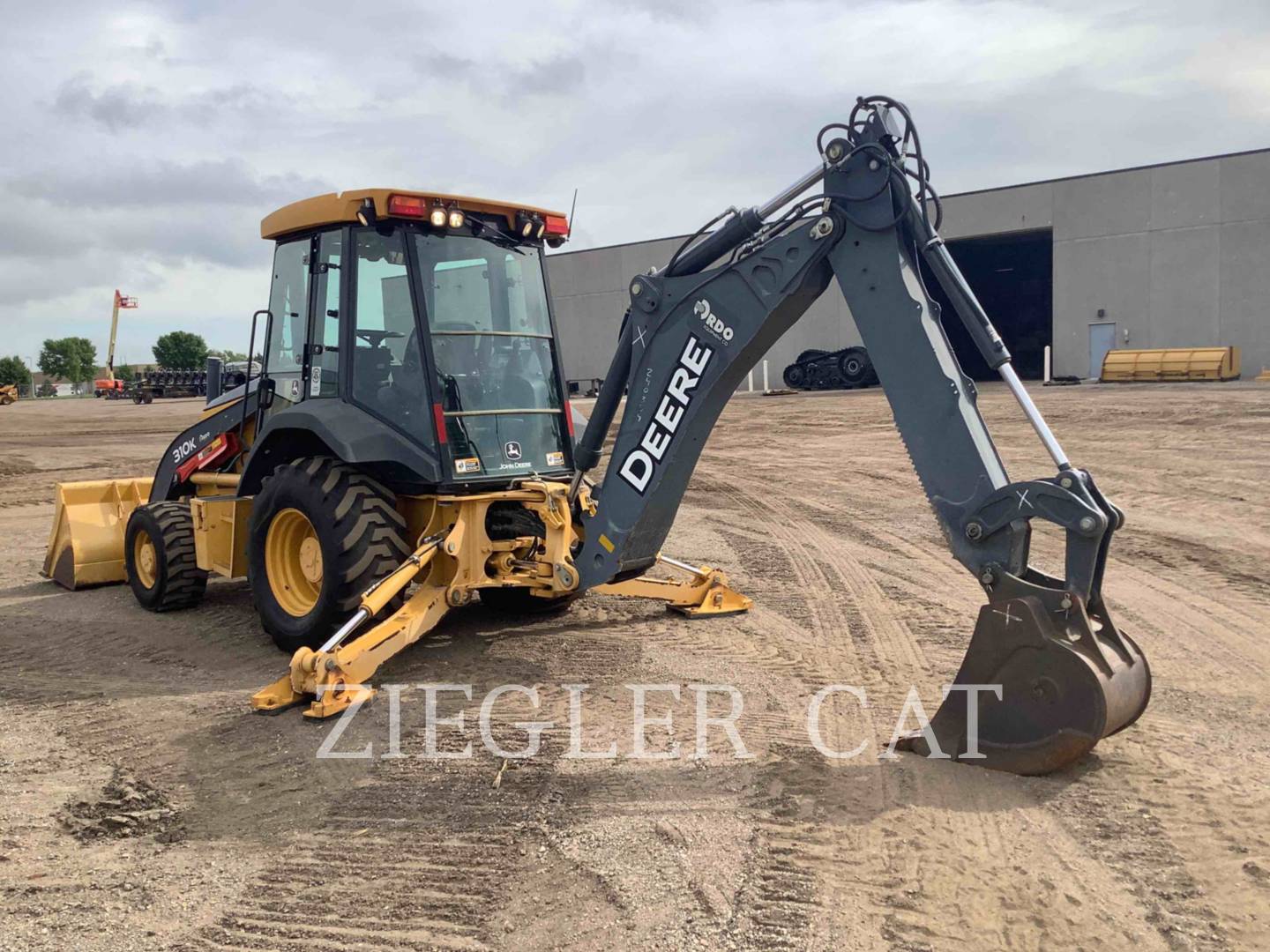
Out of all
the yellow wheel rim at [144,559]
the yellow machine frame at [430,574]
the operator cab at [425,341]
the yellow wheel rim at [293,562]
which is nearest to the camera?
the yellow machine frame at [430,574]

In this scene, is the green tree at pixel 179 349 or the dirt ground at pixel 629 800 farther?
the green tree at pixel 179 349

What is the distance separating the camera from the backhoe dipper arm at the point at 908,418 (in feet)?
13.0

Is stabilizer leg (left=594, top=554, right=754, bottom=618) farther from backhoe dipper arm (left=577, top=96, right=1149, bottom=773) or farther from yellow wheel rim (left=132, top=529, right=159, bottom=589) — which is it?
yellow wheel rim (left=132, top=529, right=159, bottom=589)

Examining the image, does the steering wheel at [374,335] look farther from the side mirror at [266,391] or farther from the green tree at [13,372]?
the green tree at [13,372]

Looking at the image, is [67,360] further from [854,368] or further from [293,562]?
[293,562]

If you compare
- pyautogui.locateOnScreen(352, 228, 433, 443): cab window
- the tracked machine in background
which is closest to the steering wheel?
pyautogui.locateOnScreen(352, 228, 433, 443): cab window

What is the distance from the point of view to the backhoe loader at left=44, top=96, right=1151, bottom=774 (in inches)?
161

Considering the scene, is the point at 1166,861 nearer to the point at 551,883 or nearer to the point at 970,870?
the point at 970,870

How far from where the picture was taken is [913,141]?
452cm

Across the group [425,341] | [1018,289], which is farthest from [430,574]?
[1018,289]

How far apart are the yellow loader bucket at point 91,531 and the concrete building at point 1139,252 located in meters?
20.0

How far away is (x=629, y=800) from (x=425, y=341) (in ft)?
9.63

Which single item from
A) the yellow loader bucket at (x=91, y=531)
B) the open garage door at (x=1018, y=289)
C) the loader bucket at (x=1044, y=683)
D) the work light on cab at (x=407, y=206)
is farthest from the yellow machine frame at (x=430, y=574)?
the open garage door at (x=1018, y=289)

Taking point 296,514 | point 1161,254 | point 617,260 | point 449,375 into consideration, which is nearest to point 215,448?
point 296,514
